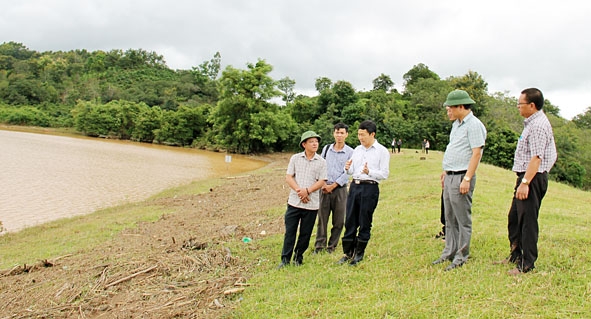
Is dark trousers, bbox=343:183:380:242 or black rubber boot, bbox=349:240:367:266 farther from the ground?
dark trousers, bbox=343:183:380:242

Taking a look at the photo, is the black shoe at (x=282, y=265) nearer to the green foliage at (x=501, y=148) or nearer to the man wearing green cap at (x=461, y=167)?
the man wearing green cap at (x=461, y=167)

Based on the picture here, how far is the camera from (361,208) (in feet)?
15.2

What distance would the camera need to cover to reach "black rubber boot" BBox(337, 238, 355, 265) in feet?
16.2

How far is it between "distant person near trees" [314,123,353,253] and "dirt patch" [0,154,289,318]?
1298 millimetres

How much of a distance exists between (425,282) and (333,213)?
6.33ft

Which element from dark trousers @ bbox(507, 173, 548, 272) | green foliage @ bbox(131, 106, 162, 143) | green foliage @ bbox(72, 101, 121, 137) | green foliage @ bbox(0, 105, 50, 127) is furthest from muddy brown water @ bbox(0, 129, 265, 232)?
green foliage @ bbox(0, 105, 50, 127)

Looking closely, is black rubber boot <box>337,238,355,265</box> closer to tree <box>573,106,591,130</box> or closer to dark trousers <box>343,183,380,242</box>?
dark trousers <box>343,183,380,242</box>

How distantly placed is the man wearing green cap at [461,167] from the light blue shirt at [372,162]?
0.72 metres

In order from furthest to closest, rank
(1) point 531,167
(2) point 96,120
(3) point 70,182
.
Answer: (2) point 96,120 < (3) point 70,182 < (1) point 531,167

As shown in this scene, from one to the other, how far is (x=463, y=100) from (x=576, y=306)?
7.44 ft

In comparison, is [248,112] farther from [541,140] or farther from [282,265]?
[541,140]

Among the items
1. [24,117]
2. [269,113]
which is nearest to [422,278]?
[269,113]

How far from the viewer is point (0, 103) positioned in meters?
70.7

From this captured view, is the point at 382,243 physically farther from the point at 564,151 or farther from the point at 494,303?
the point at 564,151
